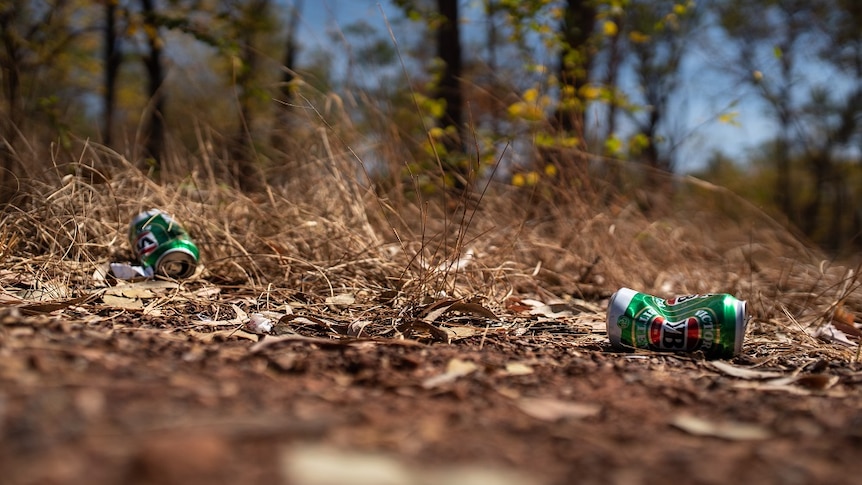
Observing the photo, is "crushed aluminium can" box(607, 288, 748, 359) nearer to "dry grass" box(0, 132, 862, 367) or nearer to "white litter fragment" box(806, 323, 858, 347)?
"dry grass" box(0, 132, 862, 367)

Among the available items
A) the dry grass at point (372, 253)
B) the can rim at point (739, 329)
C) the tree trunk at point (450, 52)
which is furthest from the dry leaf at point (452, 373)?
the tree trunk at point (450, 52)

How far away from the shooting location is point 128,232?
2527 mm

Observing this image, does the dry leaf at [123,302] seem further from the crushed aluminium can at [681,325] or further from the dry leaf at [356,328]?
the crushed aluminium can at [681,325]

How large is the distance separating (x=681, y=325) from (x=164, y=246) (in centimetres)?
161

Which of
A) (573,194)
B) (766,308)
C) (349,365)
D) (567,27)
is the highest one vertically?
(567,27)

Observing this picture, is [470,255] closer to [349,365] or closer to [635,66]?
[349,365]

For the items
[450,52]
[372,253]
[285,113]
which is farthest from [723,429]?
[450,52]

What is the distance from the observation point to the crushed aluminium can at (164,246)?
2330 millimetres

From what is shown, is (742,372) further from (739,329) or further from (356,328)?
(356,328)

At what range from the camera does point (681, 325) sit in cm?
183

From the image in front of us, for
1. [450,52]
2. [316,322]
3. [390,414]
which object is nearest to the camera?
[390,414]

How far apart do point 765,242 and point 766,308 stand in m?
1.96

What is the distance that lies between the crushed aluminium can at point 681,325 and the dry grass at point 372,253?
5.4 inches

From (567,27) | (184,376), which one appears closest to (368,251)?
(184,376)
